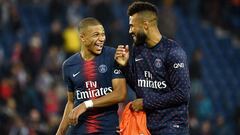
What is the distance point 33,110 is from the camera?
1430 centimetres

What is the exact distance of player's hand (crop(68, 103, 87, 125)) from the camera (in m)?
7.09

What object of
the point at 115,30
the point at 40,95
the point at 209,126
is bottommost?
the point at 209,126

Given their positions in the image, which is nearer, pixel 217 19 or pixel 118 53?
pixel 118 53

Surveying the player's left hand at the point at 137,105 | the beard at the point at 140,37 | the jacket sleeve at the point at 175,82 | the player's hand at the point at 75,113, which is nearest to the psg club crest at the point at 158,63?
the jacket sleeve at the point at 175,82

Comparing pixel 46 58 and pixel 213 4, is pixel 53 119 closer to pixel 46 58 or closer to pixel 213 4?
pixel 46 58

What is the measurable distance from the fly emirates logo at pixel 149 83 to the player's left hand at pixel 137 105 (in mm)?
147

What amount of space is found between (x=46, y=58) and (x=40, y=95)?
1145mm

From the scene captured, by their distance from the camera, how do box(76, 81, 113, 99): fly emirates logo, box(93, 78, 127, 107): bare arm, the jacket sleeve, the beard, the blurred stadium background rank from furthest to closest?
the blurred stadium background
box(76, 81, 113, 99): fly emirates logo
box(93, 78, 127, 107): bare arm
the beard
the jacket sleeve

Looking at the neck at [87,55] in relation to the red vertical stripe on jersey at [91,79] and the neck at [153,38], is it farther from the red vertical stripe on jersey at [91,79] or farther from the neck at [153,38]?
the neck at [153,38]

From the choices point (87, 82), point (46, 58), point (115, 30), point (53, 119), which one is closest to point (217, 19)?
point (115, 30)

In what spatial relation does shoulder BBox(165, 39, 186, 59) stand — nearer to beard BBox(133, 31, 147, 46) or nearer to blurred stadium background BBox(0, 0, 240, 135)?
beard BBox(133, 31, 147, 46)

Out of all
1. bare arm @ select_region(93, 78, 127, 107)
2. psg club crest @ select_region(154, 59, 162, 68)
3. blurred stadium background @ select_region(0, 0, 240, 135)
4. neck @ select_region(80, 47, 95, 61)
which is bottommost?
blurred stadium background @ select_region(0, 0, 240, 135)

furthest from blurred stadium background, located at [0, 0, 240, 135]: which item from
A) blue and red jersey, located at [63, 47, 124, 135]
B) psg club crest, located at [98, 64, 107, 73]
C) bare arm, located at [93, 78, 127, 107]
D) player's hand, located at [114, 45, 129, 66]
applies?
player's hand, located at [114, 45, 129, 66]

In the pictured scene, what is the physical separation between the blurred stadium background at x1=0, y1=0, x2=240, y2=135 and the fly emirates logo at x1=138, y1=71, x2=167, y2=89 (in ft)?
19.2
